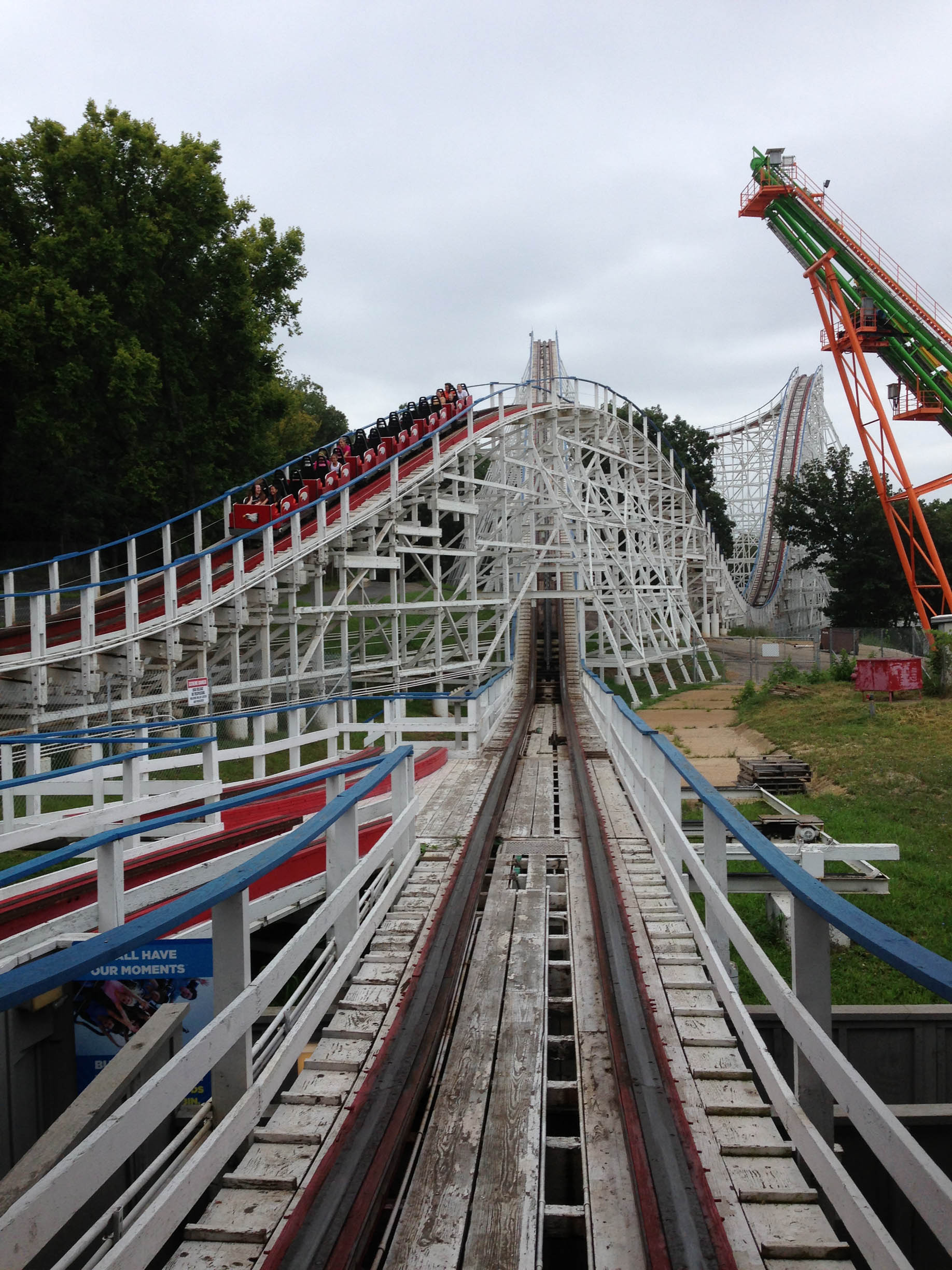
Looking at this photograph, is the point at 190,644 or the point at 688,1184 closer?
the point at 688,1184

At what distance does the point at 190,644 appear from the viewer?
503 inches

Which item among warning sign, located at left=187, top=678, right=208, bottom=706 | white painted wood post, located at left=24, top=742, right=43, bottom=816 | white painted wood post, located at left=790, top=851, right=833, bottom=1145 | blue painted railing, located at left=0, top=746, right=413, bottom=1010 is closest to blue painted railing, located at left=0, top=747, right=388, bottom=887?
blue painted railing, located at left=0, top=746, right=413, bottom=1010

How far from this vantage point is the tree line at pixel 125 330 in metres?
17.7

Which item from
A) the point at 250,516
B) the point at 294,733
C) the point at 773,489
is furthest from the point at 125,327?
→ the point at 773,489

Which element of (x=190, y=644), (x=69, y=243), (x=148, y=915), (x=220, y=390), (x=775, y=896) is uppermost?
(x=69, y=243)

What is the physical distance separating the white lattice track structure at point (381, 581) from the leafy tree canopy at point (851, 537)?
6253 mm

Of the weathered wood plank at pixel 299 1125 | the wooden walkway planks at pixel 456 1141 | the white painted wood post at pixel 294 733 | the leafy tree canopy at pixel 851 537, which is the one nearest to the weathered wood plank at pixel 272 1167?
the weathered wood plank at pixel 299 1125

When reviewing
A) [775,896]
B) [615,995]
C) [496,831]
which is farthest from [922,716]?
[615,995]

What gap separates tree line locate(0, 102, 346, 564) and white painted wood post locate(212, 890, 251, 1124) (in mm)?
17486

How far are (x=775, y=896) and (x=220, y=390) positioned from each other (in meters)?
18.1

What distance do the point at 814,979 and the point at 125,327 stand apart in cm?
2025

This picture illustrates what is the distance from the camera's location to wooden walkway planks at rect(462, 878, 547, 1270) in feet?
7.47

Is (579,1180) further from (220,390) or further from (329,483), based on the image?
(220,390)

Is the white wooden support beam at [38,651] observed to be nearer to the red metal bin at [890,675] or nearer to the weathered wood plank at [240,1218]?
the weathered wood plank at [240,1218]
